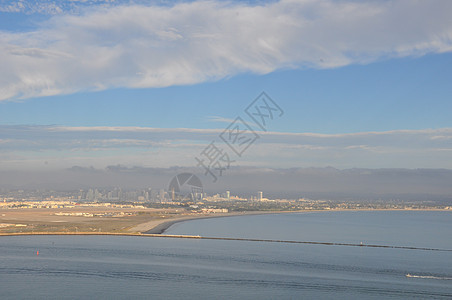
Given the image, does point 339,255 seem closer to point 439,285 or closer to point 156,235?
point 439,285

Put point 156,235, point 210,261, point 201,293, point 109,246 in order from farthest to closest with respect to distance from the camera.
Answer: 1. point 156,235
2. point 109,246
3. point 210,261
4. point 201,293

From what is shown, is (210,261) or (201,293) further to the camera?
(210,261)

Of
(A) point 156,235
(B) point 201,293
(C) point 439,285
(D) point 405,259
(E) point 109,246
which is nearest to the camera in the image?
(B) point 201,293

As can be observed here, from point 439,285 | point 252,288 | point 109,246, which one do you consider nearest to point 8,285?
point 252,288

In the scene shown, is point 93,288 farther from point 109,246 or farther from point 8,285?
point 109,246

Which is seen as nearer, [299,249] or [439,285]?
[439,285]

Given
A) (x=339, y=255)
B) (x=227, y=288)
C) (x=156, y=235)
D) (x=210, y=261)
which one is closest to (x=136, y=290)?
(x=227, y=288)
